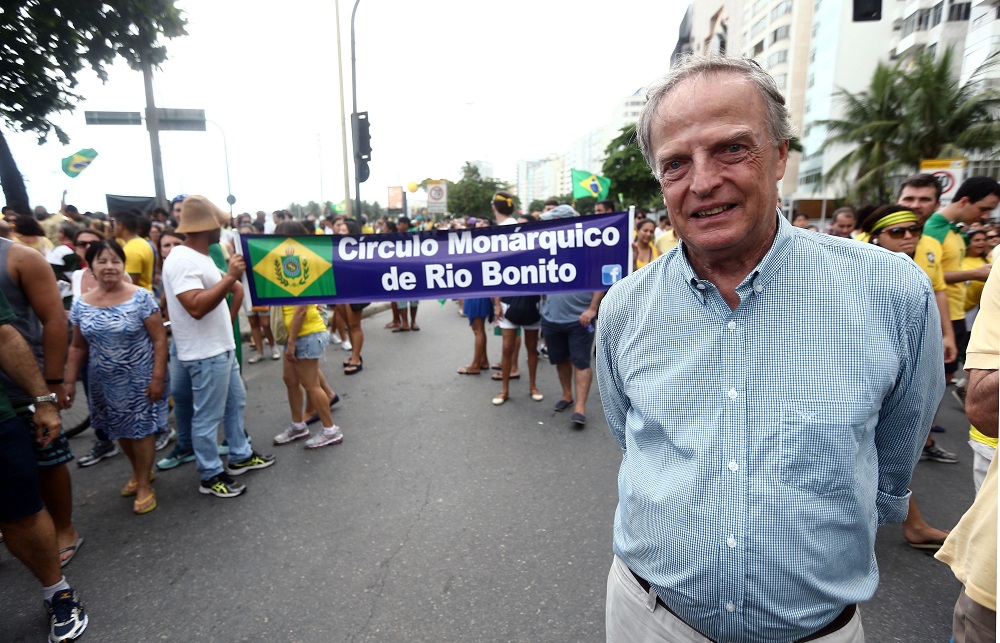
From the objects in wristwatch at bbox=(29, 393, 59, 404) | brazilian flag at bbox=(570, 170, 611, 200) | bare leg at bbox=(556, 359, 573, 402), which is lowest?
bare leg at bbox=(556, 359, 573, 402)

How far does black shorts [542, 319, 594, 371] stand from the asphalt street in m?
0.60

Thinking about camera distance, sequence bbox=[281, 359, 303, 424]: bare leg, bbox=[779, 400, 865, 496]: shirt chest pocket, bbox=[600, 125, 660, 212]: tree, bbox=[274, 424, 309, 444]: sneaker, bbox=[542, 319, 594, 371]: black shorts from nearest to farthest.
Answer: bbox=[779, 400, 865, 496]: shirt chest pocket, bbox=[281, 359, 303, 424]: bare leg, bbox=[274, 424, 309, 444]: sneaker, bbox=[542, 319, 594, 371]: black shorts, bbox=[600, 125, 660, 212]: tree

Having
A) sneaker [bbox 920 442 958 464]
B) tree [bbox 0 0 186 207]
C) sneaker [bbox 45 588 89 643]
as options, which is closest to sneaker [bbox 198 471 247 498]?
sneaker [bbox 45 588 89 643]

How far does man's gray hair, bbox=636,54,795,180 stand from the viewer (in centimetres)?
123

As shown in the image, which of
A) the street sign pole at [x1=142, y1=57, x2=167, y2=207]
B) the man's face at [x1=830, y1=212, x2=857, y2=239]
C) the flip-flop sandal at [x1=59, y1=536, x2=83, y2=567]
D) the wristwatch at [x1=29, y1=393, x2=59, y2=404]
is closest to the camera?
the wristwatch at [x1=29, y1=393, x2=59, y2=404]

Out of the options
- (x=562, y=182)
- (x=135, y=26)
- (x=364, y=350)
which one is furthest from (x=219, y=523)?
(x=562, y=182)

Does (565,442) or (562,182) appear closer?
A: (565,442)

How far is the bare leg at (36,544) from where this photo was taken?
2.37m

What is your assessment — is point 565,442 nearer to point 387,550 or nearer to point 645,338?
point 387,550

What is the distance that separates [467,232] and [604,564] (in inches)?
110

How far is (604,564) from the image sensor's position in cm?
286

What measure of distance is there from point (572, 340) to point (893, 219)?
2653 mm

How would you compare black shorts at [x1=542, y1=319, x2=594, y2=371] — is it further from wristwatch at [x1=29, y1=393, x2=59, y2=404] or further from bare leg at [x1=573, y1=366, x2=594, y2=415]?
wristwatch at [x1=29, y1=393, x2=59, y2=404]

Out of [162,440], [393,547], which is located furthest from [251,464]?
[393,547]
